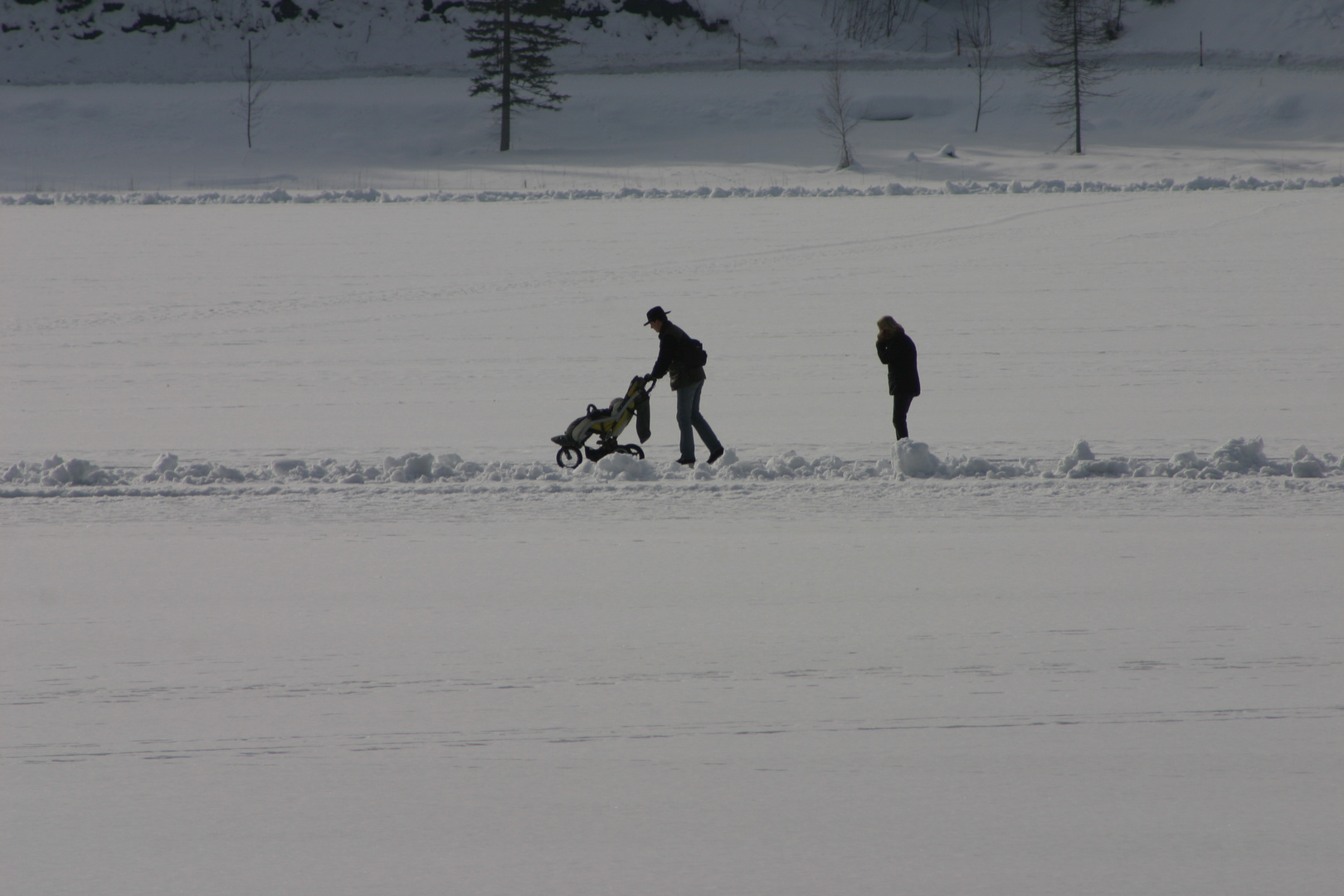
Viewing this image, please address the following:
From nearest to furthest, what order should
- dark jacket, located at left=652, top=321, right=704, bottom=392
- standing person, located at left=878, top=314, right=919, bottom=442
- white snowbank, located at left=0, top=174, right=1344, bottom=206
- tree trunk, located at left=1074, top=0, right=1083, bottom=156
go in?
dark jacket, located at left=652, top=321, right=704, bottom=392
standing person, located at left=878, top=314, right=919, bottom=442
white snowbank, located at left=0, top=174, right=1344, bottom=206
tree trunk, located at left=1074, top=0, right=1083, bottom=156

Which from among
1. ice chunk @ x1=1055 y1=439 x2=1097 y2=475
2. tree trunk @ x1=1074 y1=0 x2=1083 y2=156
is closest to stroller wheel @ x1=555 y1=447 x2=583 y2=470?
ice chunk @ x1=1055 y1=439 x2=1097 y2=475

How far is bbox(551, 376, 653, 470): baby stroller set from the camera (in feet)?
27.7

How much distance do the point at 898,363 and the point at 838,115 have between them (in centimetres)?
3812

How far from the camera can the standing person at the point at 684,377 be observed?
8.45 metres

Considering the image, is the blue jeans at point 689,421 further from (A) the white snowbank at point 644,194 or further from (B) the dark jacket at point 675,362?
(A) the white snowbank at point 644,194

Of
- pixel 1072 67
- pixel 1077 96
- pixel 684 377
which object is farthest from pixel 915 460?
pixel 1072 67

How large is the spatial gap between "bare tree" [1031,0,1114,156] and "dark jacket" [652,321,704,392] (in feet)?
116

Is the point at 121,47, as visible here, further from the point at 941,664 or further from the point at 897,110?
the point at 941,664

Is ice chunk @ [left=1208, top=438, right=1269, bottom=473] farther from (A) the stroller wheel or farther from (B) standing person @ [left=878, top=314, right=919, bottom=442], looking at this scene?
(A) the stroller wheel

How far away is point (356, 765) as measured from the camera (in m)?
4.18

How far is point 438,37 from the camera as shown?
60.5 meters

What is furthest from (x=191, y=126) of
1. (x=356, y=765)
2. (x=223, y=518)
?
(x=356, y=765)

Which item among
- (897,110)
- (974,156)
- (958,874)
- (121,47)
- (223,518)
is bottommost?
(958,874)

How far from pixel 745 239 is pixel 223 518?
16217 millimetres
